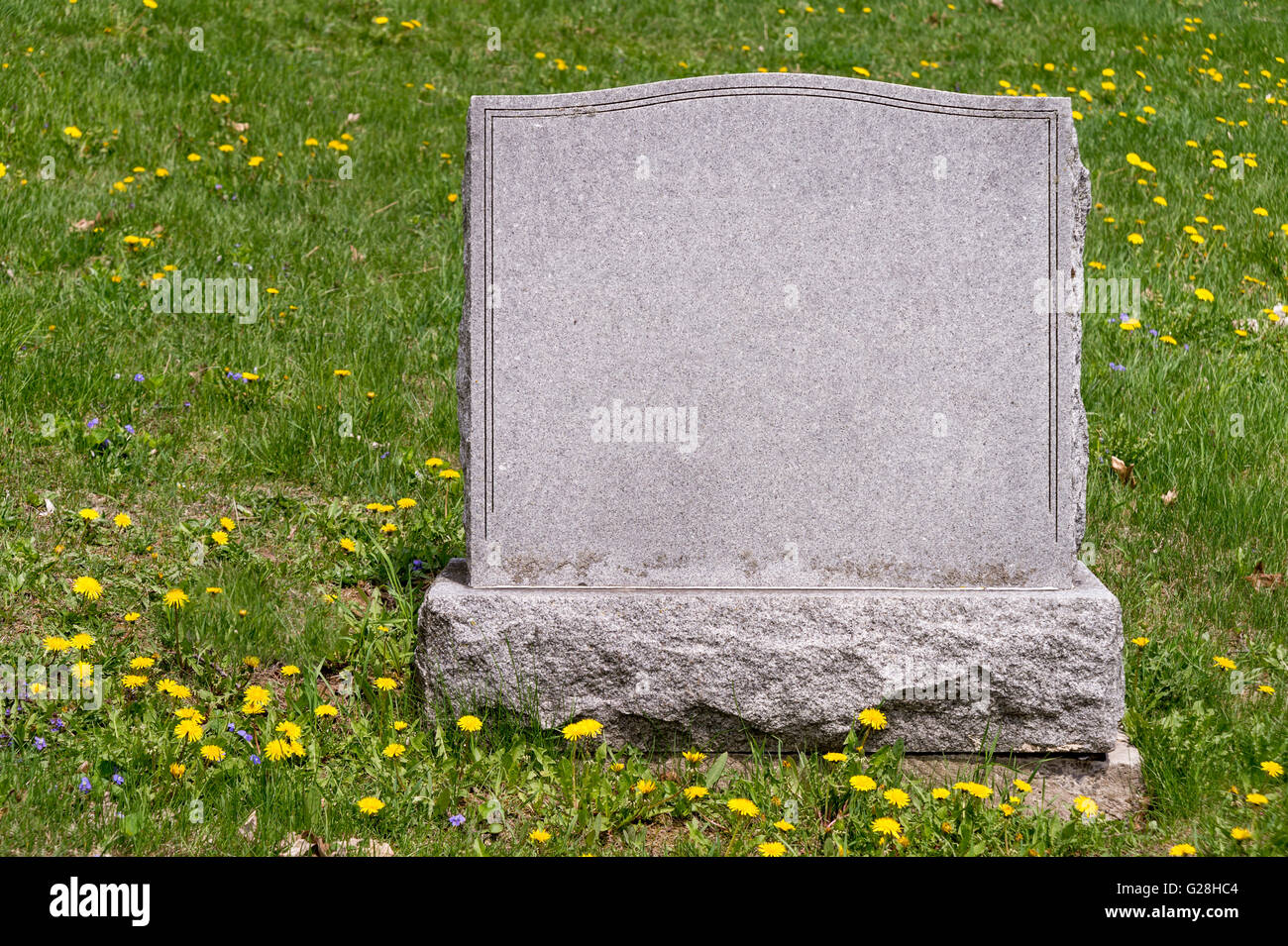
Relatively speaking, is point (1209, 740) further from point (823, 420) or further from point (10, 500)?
point (10, 500)

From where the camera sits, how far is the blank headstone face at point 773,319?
2992 millimetres

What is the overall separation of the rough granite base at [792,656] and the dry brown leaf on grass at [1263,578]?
112 centimetres

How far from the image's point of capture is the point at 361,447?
169 inches

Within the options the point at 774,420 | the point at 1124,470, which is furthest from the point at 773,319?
the point at 1124,470

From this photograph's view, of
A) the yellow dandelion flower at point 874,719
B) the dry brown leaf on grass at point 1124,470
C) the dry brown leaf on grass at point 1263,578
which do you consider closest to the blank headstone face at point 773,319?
the yellow dandelion flower at point 874,719

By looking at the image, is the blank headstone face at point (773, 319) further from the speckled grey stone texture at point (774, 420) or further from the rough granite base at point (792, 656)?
the rough granite base at point (792, 656)

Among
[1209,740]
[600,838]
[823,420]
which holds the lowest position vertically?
[600,838]

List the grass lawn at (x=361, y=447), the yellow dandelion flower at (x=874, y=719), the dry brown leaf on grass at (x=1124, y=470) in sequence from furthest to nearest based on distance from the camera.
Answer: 1. the dry brown leaf on grass at (x=1124, y=470)
2. the yellow dandelion flower at (x=874, y=719)
3. the grass lawn at (x=361, y=447)

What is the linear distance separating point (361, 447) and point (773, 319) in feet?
6.25

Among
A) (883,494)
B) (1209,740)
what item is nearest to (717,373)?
(883,494)

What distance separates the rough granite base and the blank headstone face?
145 mm

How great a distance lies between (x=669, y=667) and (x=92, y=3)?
684cm

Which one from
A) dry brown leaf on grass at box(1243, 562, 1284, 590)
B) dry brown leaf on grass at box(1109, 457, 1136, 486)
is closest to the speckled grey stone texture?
dry brown leaf on grass at box(1243, 562, 1284, 590)

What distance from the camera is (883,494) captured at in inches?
119
